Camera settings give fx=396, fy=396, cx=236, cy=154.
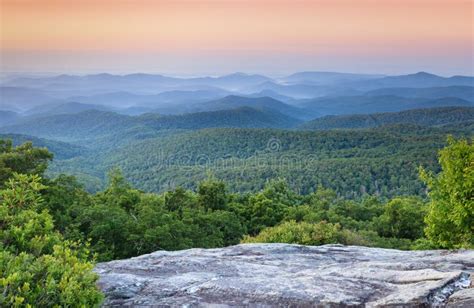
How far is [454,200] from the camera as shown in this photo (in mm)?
18609

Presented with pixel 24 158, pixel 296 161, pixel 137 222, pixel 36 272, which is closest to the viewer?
pixel 36 272

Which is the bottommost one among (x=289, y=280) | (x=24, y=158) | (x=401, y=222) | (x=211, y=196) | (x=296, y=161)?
(x=296, y=161)

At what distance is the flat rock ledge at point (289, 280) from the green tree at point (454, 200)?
19.5 ft

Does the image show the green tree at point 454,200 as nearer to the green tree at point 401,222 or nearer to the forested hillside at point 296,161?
the green tree at point 401,222

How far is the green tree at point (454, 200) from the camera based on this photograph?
59.6 feet

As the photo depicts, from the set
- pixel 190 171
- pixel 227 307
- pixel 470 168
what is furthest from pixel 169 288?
pixel 190 171

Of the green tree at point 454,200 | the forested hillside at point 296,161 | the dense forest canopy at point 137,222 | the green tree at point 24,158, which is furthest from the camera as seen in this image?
the forested hillside at point 296,161

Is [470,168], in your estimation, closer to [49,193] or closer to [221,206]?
[49,193]

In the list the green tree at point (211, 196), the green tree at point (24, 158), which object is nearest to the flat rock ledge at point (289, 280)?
the green tree at point (24, 158)

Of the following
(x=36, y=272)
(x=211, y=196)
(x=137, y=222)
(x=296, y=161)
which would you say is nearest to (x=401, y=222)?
(x=211, y=196)

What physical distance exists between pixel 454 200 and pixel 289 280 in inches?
491

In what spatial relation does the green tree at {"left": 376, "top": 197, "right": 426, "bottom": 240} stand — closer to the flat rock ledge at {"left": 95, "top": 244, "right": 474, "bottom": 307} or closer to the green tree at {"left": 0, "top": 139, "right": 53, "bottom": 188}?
the flat rock ledge at {"left": 95, "top": 244, "right": 474, "bottom": 307}

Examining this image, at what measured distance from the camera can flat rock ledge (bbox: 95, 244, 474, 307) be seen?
8617 mm

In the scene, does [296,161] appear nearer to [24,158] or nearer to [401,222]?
[401,222]
